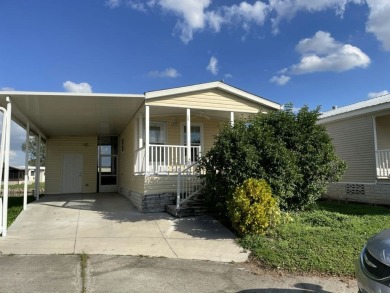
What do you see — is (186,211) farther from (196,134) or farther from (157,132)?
(196,134)

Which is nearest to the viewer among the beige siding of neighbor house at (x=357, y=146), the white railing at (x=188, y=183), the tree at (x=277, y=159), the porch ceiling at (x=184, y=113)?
the tree at (x=277, y=159)

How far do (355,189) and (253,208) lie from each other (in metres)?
8.37

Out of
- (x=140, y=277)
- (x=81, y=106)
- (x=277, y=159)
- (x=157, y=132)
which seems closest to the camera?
(x=140, y=277)

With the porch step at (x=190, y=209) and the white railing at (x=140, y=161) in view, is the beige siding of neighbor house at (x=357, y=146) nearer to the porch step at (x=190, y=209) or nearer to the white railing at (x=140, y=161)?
the porch step at (x=190, y=209)

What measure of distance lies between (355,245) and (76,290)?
519 cm

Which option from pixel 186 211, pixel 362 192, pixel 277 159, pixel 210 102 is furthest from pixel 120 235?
pixel 362 192

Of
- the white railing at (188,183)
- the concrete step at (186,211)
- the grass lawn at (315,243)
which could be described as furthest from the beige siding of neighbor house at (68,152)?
the grass lawn at (315,243)

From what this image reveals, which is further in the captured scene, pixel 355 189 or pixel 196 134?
pixel 196 134

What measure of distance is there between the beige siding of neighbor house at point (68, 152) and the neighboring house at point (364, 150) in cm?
1186

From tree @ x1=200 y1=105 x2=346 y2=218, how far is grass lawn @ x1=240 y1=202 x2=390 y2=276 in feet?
2.94

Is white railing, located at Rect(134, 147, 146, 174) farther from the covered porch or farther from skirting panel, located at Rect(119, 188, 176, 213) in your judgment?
the covered porch

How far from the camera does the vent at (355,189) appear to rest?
13336 mm

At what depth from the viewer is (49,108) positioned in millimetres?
10812

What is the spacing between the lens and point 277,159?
7.99 meters
